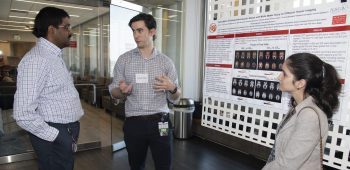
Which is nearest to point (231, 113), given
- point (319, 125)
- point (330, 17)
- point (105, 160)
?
point (330, 17)

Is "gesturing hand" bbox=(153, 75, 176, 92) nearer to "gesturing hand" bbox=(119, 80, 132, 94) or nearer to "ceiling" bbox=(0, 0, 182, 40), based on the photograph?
"gesturing hand" bbox=(119, 80, 132, 94)

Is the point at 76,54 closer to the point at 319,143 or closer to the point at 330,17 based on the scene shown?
the point at 330,17

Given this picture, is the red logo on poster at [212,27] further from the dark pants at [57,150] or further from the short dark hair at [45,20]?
the dark pants at [57,150]

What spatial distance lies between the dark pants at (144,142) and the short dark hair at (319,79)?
37.9 inches

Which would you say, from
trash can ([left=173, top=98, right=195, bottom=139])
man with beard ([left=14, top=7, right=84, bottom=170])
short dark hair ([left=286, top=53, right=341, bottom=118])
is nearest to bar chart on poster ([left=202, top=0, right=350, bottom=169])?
trash can ([left=173, top=98, right=195, bottom=139])

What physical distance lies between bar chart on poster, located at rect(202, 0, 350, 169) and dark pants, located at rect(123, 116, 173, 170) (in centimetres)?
150

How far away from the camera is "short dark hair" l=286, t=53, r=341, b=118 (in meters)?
1.30

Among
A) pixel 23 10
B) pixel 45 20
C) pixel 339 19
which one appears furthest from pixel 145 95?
pixel 23 10

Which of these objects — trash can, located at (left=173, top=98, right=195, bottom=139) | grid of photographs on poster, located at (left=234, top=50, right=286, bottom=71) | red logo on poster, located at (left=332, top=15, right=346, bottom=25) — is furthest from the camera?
trash can, located at (left=173, top=98, right=195, bottom=139)

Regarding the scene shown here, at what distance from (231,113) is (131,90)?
180 centimetres

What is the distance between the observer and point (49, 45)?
60.9 inches

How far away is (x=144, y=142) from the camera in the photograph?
181cm

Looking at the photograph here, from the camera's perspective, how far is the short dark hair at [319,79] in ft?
4.27

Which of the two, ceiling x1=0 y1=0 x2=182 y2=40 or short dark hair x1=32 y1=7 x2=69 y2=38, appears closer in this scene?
short dark hair x1=32 y1=7 x2=69 y2=38
